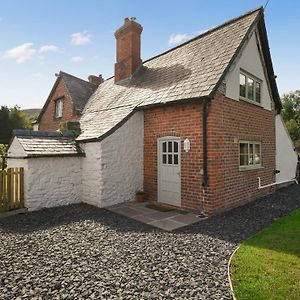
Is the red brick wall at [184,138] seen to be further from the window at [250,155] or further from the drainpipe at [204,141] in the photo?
the window at [250,155]

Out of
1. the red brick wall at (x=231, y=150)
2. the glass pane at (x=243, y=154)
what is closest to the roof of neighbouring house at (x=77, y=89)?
the red brick wall at (x=231, y=150)

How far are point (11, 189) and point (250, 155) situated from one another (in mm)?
9397

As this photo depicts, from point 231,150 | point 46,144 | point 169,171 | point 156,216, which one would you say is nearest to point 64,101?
point 46,144

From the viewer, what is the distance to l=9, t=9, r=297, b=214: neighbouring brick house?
349 inches

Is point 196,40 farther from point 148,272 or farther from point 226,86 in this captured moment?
point 148,272

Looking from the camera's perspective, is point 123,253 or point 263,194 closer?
point 123,253

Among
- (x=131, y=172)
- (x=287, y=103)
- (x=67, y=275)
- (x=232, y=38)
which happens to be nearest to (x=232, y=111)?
(x=232, y=38)

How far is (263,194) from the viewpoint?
12.0 m

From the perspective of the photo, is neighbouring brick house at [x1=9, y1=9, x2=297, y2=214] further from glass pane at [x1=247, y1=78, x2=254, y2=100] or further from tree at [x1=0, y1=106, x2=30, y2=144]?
tree at [x1=0, y1=106, x2=30, y2=144]

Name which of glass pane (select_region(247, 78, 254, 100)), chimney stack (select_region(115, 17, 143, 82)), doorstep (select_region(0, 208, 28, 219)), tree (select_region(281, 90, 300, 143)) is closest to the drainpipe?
glass pane (select_region(247, 78, 254, 100))

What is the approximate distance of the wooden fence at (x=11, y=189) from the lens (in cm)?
872

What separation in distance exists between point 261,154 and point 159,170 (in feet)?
16.5

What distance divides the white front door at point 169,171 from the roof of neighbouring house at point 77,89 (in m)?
8.04

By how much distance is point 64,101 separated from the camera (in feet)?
59.5
